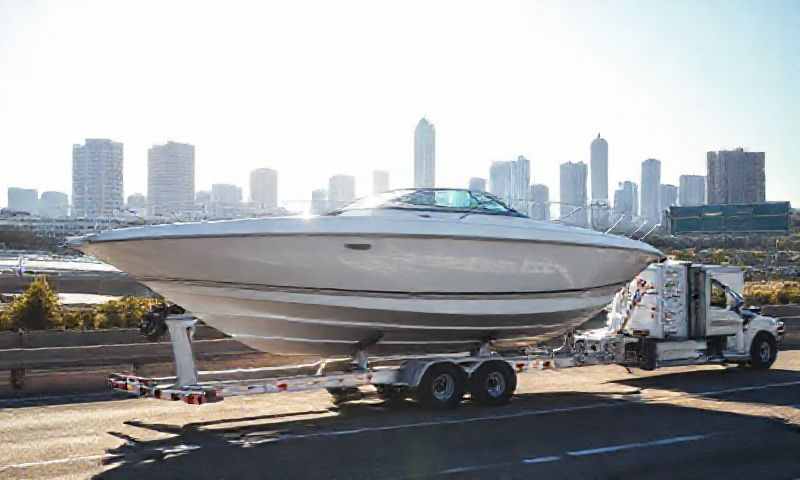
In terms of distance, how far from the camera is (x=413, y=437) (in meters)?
9.21

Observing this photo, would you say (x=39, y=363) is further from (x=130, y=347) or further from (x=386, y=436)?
(x=386, y=436)

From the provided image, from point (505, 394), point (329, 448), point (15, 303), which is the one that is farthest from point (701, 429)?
point (15, 303)

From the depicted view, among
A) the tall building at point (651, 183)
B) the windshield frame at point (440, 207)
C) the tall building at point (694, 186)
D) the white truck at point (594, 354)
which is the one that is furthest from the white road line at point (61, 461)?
the tall building at point (694, 186)

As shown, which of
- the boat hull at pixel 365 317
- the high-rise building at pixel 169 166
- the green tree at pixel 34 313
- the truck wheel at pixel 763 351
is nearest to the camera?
the boat hull at pixel 365 317

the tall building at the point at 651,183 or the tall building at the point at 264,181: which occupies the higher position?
the tall building at the point at 651,183

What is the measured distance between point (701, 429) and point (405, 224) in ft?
13.7

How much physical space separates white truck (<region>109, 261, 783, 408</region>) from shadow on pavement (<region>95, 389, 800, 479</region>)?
38cm

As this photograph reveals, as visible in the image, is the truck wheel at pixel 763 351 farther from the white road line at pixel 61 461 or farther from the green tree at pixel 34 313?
the green tree at pixel 34 313

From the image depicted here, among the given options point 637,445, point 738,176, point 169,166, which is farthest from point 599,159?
point 738,176

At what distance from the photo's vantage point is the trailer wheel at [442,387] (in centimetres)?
1092

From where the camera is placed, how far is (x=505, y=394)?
1155cm

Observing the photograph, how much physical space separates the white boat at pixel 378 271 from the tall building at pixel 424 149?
12.8 metres

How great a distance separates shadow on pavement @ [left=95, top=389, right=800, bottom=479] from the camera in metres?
7.67

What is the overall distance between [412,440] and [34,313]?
32.8 ft
